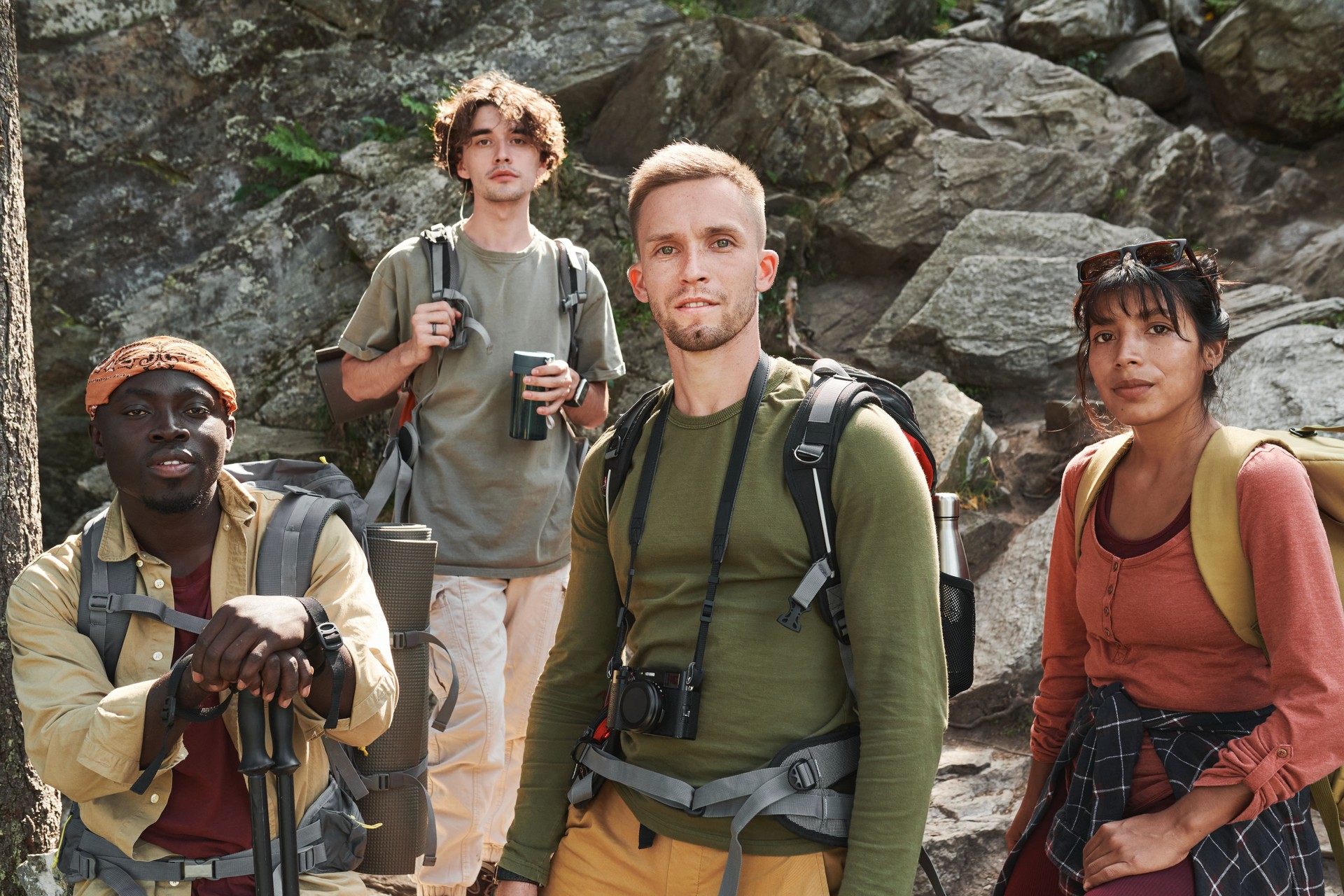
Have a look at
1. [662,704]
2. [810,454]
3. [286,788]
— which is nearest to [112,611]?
[286,788]

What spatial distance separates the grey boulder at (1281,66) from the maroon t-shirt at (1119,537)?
29.6ft

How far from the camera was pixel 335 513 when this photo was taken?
131 inches

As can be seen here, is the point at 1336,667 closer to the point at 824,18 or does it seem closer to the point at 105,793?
the point at 105,793

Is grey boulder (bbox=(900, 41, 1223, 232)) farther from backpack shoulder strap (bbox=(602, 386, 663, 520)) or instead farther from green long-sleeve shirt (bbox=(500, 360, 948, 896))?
green long-sleeve shirt (bbox=(500, 360, 948, 896))

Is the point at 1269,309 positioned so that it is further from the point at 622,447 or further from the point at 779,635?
the point at 779,635

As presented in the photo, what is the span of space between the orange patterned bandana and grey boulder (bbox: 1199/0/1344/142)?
10569 millimetres

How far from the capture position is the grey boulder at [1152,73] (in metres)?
11.0

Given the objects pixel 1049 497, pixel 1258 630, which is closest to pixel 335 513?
pixel 1258 630

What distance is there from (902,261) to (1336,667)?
7728 mm

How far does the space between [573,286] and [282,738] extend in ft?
9.23

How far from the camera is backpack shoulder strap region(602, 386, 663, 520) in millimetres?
2865

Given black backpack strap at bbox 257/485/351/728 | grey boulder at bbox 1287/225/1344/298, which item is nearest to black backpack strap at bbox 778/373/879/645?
black backpack strap at bbox 257/485/351/728

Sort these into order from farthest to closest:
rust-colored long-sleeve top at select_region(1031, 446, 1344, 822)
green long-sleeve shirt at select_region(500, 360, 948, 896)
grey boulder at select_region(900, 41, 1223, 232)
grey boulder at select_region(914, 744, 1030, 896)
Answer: grey boulder at select_region(900, 41, 1223, 232) < grey boulder at select_region(914, 744, 1030, 896) < rust-colored long-sleeve top at select_region(1031, 446, 1344, 822) < green long-sleeve shirt at select_region(500, 360, 948, 896)

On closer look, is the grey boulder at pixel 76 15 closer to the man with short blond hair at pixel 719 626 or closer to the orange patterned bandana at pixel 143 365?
the orange patterned bandana at pixel 143 365
